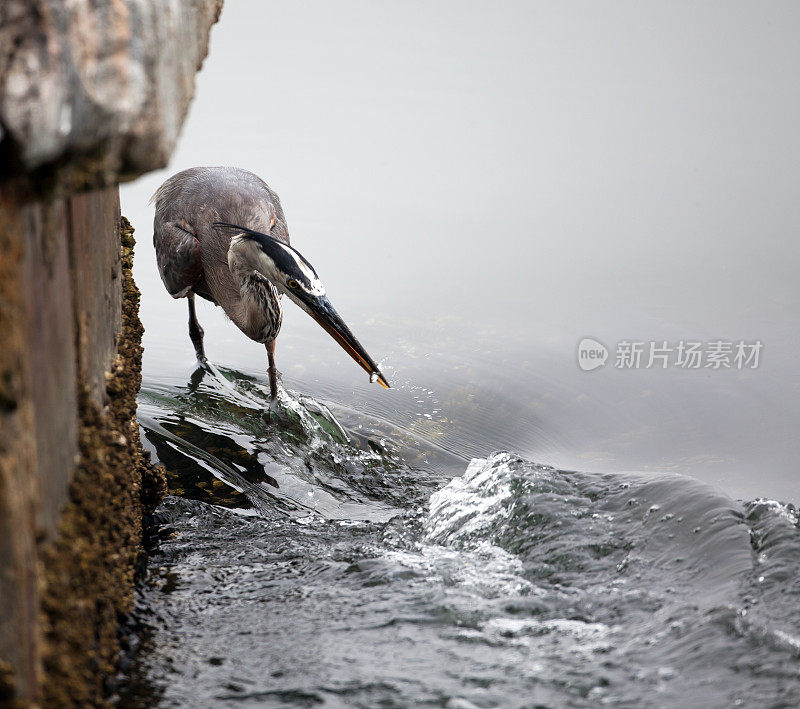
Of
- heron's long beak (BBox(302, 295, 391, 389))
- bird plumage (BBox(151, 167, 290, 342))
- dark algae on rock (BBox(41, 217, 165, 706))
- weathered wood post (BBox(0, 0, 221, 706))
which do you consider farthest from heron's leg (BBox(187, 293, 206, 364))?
weathered wood post (BBox(0, 0, 221, 706))

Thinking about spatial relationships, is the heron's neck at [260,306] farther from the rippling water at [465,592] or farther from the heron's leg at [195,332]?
the rippling water at [465,592]

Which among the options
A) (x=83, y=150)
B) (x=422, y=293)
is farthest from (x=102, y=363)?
(x=422, y=293)

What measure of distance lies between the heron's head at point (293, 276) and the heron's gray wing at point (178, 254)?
1.19ft

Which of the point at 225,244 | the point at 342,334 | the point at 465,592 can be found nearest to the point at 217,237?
the point at 225,244

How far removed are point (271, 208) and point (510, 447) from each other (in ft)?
7.43

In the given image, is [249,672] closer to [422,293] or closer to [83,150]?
[83,150]

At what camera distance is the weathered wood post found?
4.15 feet

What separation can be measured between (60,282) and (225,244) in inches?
159

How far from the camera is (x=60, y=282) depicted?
5.58 ft

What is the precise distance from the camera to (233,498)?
3.77m

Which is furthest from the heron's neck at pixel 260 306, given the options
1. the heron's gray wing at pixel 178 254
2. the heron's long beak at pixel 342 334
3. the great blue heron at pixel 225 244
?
the heron's long beak at pixel 342 334

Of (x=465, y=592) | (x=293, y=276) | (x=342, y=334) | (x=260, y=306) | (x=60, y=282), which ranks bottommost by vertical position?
(x=465, y=592)

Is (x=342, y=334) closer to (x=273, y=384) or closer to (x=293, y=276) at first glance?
(x=293, y=276)

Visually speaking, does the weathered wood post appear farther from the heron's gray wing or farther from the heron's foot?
the heron's gray wing
